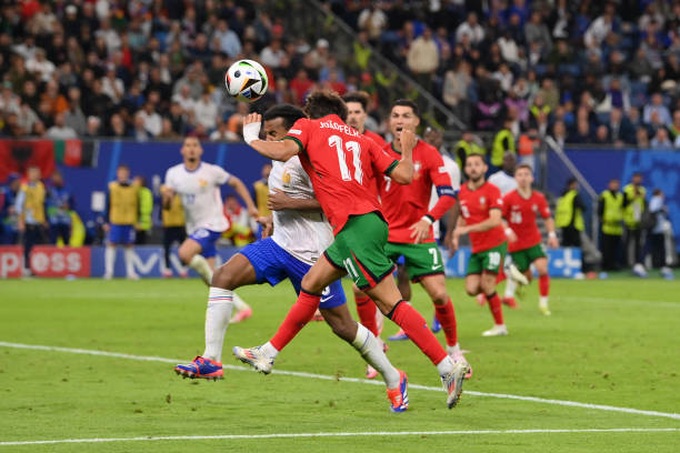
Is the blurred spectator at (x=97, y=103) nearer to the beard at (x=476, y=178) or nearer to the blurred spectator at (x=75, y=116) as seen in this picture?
the blurred spectator at (x=75, y=116)

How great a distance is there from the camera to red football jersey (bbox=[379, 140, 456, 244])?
13.4 metres

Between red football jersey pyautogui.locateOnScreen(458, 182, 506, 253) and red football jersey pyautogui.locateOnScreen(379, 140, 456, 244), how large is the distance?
3.61 metres

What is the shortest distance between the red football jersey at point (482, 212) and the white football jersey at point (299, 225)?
660 centimetres

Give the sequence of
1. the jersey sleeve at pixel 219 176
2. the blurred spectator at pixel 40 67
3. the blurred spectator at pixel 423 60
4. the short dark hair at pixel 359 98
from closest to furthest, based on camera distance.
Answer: the short dark hair at pixel 359 98
the jersey sleeve at pixel 219 176
the blurred spectator at pixel 40 67
the blurred spectator at pixel 423 60

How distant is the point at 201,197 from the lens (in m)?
19.1

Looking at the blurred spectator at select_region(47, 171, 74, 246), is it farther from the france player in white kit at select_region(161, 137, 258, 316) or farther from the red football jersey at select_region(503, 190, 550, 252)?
the red football jersey at select_region(503, 190, 550, 252)

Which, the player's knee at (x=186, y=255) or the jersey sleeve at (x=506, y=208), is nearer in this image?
the player's knee at (x=186, y=255)

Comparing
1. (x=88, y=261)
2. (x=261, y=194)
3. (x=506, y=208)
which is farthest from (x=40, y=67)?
(x=506, y=208)

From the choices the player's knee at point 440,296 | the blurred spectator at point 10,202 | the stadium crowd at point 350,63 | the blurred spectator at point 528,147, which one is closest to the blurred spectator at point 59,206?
the blurred spectator at point 10,202

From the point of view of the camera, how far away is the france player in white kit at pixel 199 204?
61.4 feet

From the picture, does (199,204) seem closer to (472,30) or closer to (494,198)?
(494,198)

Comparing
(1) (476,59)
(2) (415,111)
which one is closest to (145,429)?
(2) (415,111)

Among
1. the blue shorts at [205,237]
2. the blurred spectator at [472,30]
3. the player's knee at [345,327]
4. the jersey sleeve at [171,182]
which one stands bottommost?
the player's knee at [345,327]

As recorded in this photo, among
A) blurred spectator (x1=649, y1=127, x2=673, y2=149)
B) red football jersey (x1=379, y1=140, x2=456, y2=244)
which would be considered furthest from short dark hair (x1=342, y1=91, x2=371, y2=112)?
blurred spectator (x1=649, y1=127, x2=673, y2=149)
